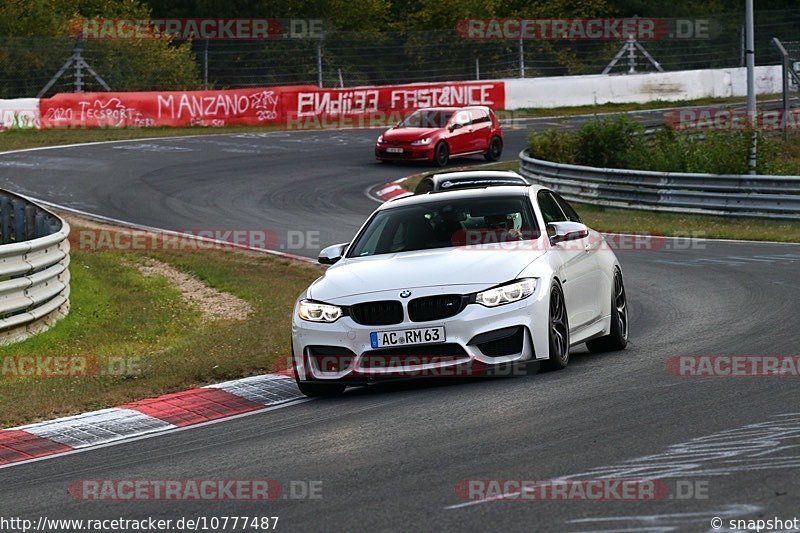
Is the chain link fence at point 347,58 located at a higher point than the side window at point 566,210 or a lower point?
higher

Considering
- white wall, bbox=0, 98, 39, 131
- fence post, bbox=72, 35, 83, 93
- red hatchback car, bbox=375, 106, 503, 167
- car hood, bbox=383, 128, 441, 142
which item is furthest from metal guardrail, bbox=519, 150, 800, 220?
fence post, bbox=72, 35, 83, 93

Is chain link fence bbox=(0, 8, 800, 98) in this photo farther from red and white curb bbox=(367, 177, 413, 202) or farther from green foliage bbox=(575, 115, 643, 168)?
green foliage bbox=(575, 115, 643, 168)

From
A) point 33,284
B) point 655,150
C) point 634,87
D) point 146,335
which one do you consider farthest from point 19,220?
point 634,87

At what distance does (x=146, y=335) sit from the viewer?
14.5m

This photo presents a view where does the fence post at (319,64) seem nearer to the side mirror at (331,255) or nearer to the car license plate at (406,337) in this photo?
the side mirror at (331,255)

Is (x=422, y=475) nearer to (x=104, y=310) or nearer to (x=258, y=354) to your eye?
(x=258, y=354)

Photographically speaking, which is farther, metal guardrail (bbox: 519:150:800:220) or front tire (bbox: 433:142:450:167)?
front tire (bbox: 433:142:450:167)

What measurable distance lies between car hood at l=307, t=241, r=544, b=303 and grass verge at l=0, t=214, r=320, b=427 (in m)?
1.51

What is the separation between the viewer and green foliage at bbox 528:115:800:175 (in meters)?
27.3

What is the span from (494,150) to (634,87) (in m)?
14.6

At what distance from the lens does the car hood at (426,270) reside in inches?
388

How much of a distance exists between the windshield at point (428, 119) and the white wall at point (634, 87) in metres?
10.8

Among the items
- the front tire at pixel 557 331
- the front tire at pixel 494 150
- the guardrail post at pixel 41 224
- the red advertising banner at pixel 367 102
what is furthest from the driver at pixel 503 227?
the red advertising banner at pixel 367 102

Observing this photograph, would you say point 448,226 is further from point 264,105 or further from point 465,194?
point 264,105
